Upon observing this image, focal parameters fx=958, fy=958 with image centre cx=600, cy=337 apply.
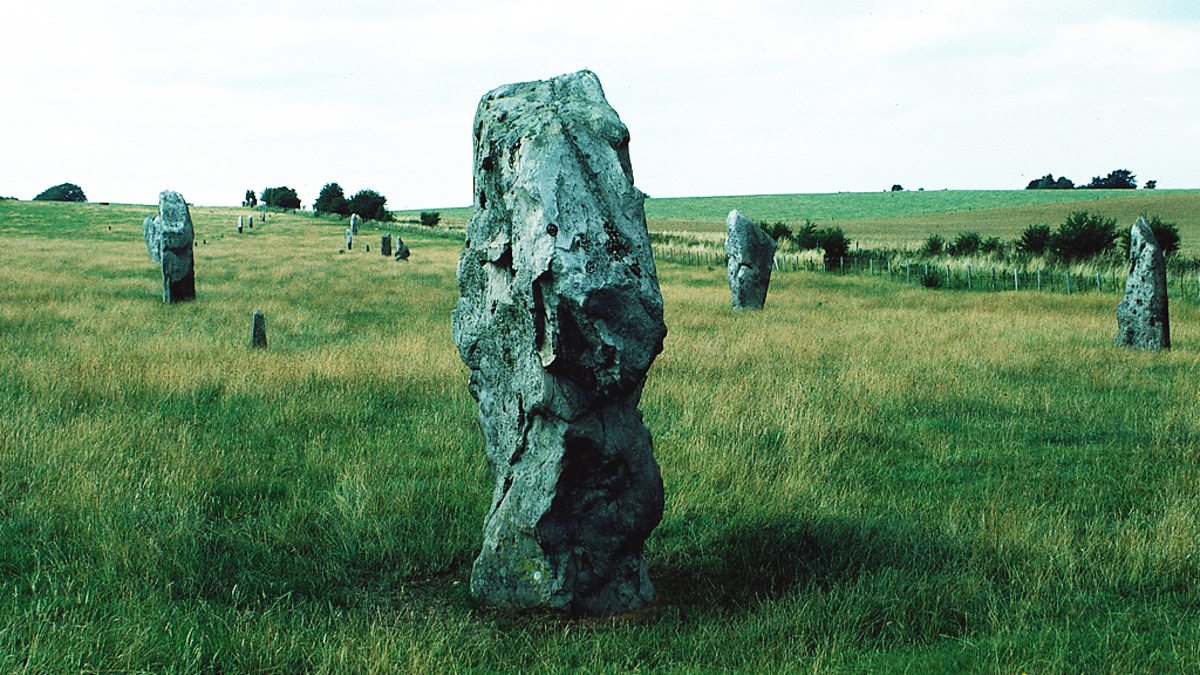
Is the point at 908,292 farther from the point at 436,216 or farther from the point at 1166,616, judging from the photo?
the point at 436,216

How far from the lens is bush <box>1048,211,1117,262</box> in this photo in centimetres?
3319

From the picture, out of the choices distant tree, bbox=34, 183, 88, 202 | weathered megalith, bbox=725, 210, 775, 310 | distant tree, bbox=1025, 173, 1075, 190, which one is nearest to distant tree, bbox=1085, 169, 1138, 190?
distant tree, bbox=1025, 173, 1075, 190

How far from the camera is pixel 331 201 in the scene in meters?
96.5

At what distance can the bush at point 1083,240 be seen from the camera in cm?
3319

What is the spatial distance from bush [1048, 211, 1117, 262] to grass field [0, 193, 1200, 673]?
20.4 m

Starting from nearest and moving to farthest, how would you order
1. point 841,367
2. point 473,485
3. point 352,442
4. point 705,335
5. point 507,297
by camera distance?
point 507,297
point 473,485
point 352,442
point 841,367
point 705,335

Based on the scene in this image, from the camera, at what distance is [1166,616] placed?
526 centimetres

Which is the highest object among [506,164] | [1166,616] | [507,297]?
[506,164]

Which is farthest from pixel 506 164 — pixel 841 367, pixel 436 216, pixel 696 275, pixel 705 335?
pixel 436 216

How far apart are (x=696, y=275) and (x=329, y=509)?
92.5 feet

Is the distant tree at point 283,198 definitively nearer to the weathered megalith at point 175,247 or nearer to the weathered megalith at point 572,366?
the weathered megalith at point 175,247

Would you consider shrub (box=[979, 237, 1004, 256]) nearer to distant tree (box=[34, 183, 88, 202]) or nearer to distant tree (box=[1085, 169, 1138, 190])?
distant tree (box=[1085, 169, 1138, 190])

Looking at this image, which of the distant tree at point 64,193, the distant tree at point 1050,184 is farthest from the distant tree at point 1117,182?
the distant tree at point 64,193

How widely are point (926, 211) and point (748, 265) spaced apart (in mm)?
82965
